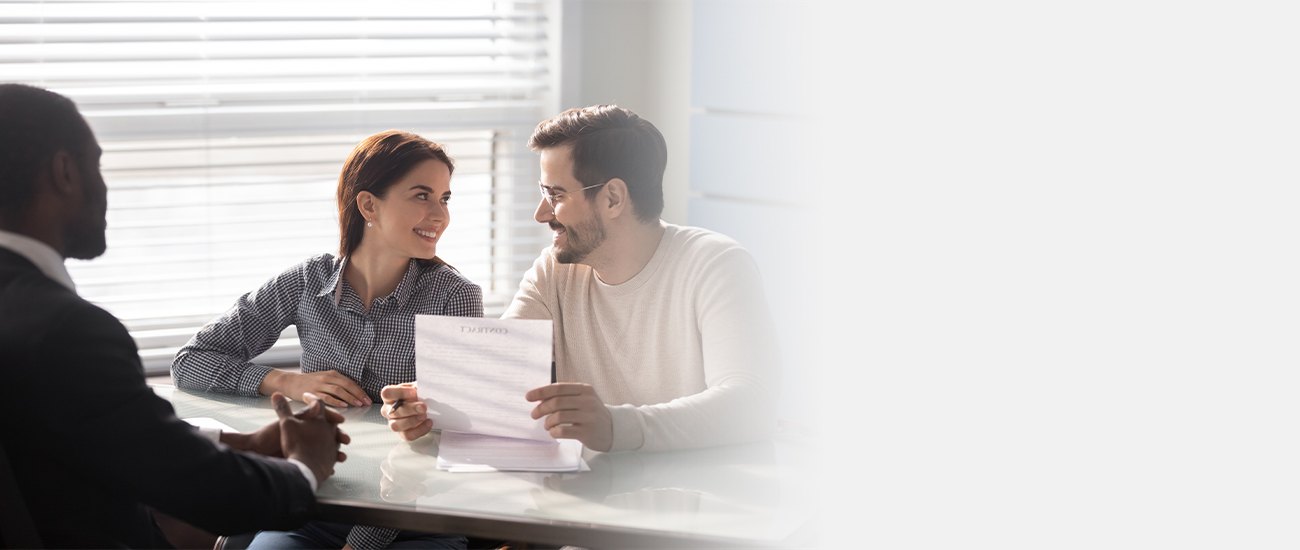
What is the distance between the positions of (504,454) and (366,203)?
0.75 metres

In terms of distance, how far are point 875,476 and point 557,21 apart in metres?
2.09

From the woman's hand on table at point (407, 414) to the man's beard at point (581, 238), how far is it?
44 centimetres

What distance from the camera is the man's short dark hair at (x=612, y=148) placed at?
1.74 meters

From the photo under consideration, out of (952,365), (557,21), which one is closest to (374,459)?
(952,365)

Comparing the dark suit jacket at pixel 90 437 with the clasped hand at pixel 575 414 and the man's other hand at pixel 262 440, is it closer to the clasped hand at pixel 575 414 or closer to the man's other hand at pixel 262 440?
the man's other hand at pixel 262 440

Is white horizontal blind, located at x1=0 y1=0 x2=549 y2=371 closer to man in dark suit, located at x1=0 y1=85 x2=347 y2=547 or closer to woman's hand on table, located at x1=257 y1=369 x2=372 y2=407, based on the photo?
woman's hand on table, located at x1=257 y1=369 x2=372 y2=407

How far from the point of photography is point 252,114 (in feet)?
8.29

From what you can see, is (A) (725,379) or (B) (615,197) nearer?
(A) (725,379)

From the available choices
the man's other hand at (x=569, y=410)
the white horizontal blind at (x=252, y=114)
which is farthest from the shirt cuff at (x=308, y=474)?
the white horizontal blind at (x=252, y=114)

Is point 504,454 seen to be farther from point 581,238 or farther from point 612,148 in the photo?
point 612,148

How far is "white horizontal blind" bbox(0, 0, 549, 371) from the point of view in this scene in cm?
238

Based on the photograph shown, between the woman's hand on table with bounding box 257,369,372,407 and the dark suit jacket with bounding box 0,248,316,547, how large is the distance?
1.93ft

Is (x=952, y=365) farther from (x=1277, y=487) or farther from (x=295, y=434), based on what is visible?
(x=295, y=434)

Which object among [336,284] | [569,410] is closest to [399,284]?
[336,284]
